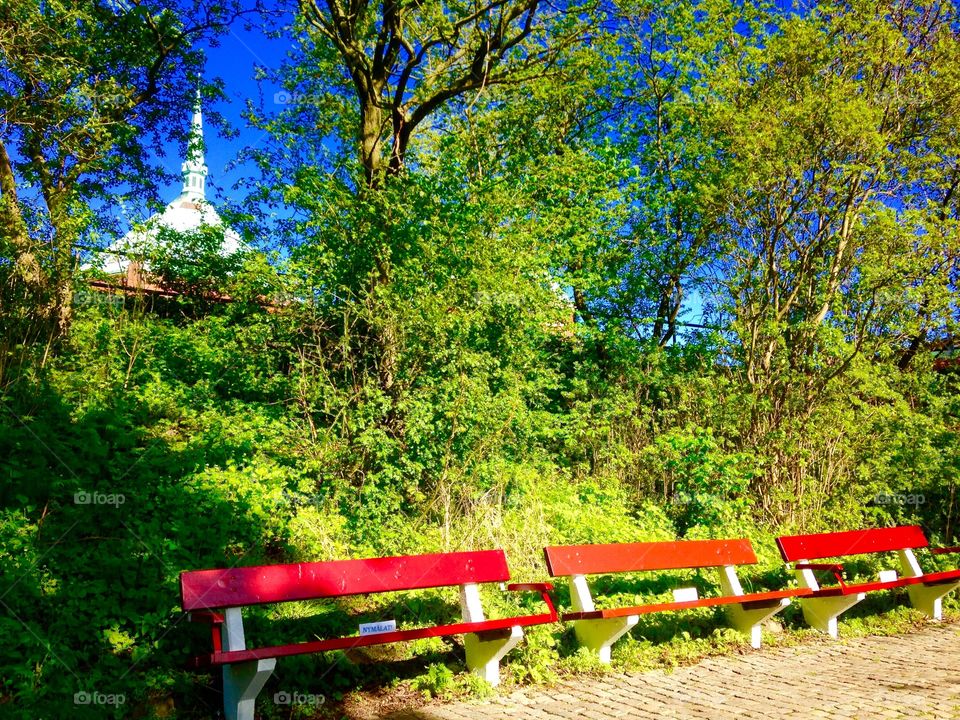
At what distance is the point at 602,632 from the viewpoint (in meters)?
5.43

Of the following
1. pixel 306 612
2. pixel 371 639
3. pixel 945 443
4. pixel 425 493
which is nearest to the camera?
pixel 371 639

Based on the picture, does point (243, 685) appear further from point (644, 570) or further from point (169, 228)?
point (169, 228)

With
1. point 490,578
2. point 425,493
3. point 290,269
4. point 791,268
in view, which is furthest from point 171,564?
point 791,268

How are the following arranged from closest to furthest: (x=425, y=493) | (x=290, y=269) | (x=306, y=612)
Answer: (x=306, y=612) → (x=425, y=493) → (x=290, y=269)

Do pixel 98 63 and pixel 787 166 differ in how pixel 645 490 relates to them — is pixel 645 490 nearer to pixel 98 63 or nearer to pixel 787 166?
pixel 787 166

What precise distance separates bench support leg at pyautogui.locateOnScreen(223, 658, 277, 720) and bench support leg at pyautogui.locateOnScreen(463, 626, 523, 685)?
1.51 meters

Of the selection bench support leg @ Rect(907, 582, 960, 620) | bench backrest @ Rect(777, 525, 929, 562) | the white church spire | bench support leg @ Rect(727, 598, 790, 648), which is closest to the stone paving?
bench support leg @ Rect(727, 598, 790, 648)

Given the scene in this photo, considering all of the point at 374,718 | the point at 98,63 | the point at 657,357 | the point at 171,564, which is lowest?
the point at 374,718

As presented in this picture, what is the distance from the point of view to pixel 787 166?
9.96 m

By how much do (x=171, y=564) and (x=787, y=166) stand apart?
29.1ft

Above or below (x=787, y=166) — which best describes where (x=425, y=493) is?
below

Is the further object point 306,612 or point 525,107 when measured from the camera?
point 525,107

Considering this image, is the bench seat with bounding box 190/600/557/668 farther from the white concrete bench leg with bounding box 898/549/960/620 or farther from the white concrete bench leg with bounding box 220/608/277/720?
the white concrete bench leg with bounding box 898/549/960/620

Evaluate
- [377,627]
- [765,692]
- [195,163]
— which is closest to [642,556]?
[765,692]
